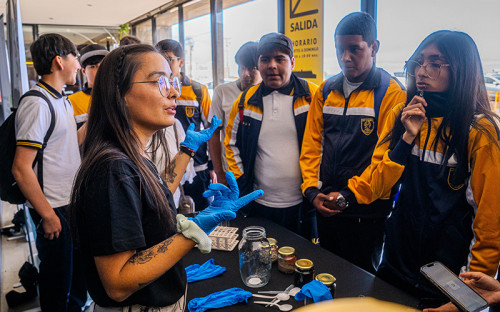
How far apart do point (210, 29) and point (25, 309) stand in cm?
498

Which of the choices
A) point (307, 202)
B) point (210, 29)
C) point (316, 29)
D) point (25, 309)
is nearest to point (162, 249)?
point (307, 202)

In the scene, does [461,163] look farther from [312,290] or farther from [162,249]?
[162,249]

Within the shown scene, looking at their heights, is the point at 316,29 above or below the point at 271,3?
below

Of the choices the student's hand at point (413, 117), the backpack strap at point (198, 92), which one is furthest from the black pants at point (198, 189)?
the student's hand at point (413, 117)

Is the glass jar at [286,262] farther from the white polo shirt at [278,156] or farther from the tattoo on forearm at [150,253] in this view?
the white polo shirt at [278,156]

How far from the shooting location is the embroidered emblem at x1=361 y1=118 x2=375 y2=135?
1782 mm

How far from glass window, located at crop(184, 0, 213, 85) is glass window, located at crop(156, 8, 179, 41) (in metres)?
0.57

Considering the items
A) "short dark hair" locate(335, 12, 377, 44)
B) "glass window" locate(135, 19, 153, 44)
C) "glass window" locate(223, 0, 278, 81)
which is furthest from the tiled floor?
"glass window" locate(135, 19, 153, 44)

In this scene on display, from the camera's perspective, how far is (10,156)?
1851 millimetres

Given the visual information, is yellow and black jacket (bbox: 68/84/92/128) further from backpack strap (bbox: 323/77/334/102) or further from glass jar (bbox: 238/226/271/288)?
glass jar (bbox: 238/226/271/288)

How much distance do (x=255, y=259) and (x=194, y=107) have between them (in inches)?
78.0

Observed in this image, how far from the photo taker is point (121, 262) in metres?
0.83

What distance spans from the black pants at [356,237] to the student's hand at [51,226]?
154 centimetres

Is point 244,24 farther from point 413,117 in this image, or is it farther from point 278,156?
point 413,117
